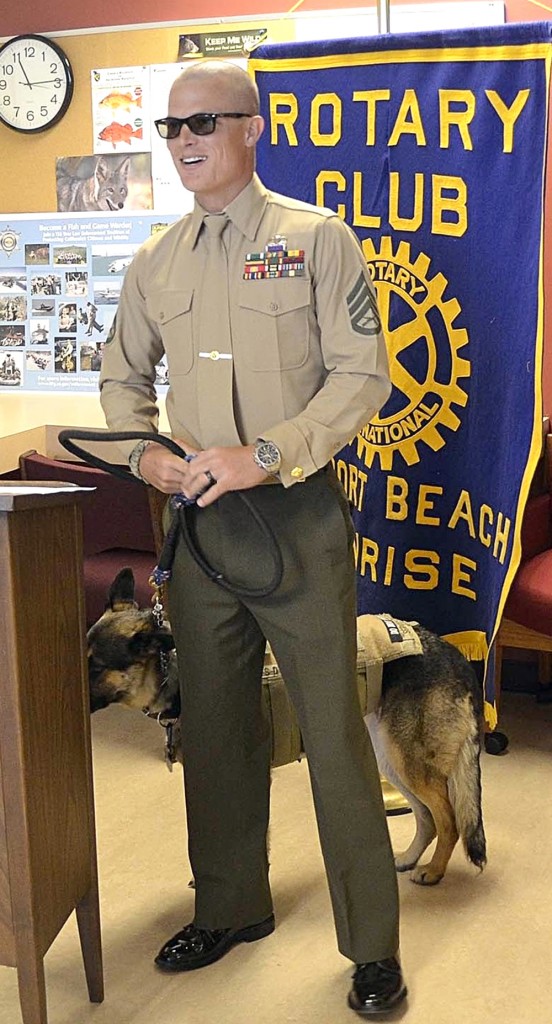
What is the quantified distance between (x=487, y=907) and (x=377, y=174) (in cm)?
171

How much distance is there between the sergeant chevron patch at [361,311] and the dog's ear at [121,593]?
911 mm

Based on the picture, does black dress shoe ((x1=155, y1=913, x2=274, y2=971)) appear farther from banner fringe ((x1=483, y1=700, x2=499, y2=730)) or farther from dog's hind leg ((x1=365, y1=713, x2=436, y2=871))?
banner fringe ((x1=483, y1=700, x2=499, y2=730))

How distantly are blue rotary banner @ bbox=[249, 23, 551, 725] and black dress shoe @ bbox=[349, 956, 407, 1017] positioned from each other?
3.37 ft

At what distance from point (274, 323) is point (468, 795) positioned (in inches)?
45.9

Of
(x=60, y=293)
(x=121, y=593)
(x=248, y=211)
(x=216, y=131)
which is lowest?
(x=121, y=593)

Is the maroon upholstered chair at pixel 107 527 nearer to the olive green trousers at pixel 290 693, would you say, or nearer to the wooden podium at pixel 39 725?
the olive green trousers at pixel 290 693

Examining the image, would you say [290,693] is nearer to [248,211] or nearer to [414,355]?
[248,211]

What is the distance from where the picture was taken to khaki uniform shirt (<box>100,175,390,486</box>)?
2092 millimetres

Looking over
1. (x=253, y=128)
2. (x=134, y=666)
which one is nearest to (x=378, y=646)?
(x=134, y=666)

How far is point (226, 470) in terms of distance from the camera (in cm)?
206

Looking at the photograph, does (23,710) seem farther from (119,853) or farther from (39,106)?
(39,106)

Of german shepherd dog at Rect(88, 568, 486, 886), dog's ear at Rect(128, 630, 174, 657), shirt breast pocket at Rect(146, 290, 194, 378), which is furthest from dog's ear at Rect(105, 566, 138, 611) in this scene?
shirt breast pocket at Rect(146, 290, 194, 378)

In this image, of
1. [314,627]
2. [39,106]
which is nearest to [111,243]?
[39,106]

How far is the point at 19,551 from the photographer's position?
1.90 m
